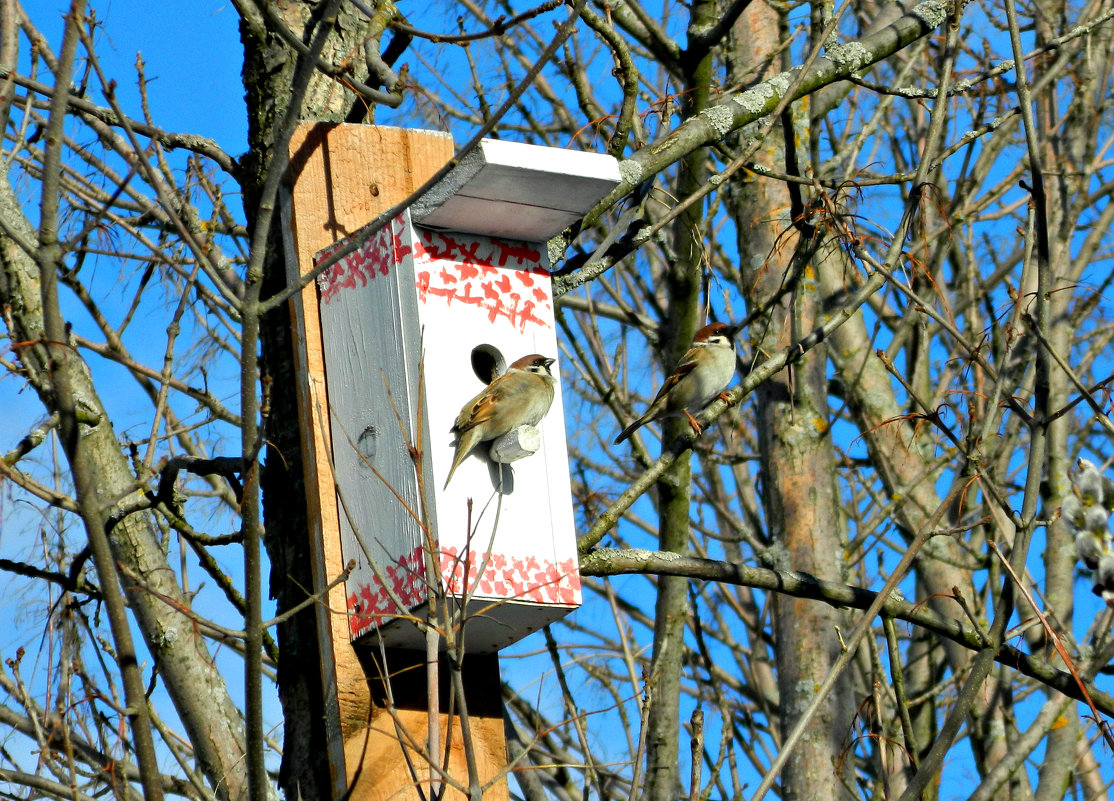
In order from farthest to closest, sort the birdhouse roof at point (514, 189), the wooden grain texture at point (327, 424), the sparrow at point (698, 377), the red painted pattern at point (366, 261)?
the sparrow at point (698, 377), the red painted pattern at point (366, 261), the birdhouse roof at point (514, 189), the wooden grain texture at point (327, 424)

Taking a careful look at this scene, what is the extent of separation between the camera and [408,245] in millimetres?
3309

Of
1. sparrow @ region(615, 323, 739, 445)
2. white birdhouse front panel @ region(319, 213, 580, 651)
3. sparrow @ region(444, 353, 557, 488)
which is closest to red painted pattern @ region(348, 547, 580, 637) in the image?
white birdhouse front panel @ region(319, 213, 580, 651)

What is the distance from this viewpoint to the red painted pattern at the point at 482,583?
301 centimetres

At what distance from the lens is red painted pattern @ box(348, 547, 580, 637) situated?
3.01 m

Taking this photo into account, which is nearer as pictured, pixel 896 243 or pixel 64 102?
pixel 64 102

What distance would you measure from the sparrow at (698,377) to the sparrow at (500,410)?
2191 mm

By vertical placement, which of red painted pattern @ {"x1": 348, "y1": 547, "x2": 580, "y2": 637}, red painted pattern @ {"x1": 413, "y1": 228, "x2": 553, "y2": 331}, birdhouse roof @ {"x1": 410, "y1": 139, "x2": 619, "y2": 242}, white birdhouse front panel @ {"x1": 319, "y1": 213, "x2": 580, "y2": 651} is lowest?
red painted pattern @ {"x1": 348, "y1": 547, "x2": 580, "y2": 637}

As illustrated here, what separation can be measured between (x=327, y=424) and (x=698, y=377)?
8.53 feet

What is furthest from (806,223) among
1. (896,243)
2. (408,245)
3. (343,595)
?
→ (343,595)

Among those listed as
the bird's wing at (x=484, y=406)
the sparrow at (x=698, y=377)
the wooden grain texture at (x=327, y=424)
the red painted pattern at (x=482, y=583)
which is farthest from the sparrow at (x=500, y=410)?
the sparrow at (x=698, y=377)

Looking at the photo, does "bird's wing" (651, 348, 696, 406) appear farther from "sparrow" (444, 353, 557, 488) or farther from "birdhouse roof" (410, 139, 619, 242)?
"sparrow" (444, 353, 557, 488)

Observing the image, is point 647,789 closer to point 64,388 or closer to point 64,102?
point 64,388

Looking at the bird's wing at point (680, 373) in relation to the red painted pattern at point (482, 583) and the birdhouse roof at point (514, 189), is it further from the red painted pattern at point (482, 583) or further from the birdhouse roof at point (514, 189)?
the red painted pattern at point (482, 583)

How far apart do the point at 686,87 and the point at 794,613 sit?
2062 mm
